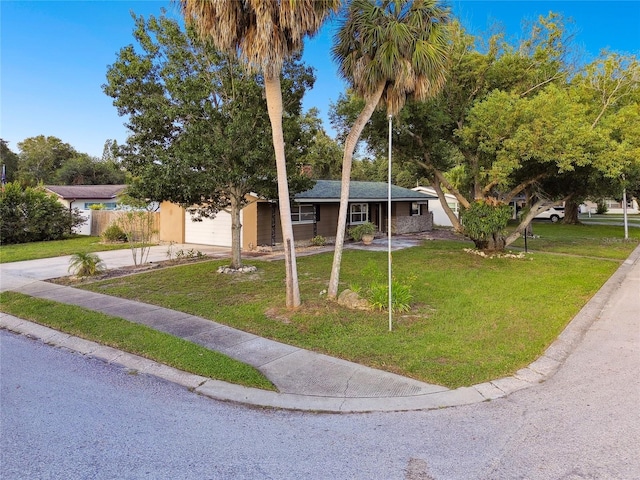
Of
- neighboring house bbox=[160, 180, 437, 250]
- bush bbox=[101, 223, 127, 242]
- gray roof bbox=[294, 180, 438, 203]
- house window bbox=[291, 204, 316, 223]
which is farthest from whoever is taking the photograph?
bush bbox=[101, 223, 127, 242]

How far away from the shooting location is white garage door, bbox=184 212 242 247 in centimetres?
1912

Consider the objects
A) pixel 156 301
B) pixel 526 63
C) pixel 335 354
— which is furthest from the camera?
pixel 526 63

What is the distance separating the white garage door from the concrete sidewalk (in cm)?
1038

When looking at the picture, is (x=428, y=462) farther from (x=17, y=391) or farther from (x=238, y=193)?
(x=238, y=193)

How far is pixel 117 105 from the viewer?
1053 cm

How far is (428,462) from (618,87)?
1714cm

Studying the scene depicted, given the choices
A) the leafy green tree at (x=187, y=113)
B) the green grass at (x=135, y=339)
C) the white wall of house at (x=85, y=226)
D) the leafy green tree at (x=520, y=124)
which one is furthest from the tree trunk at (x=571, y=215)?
the white wall of house at (x=85, y=226)

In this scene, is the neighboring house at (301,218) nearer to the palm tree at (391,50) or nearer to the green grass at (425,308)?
the green grass at (425,308)

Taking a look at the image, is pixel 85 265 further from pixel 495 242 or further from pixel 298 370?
pixel 495 242

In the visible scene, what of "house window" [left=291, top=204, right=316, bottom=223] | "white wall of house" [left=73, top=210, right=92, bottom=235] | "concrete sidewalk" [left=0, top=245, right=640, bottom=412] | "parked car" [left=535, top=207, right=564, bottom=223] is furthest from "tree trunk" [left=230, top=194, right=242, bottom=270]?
"parked car" [left=535, top=207, right=564, bottom=223]

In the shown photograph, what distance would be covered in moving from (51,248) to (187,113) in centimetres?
1247

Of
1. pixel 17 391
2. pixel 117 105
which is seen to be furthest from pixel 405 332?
pixel 117 105

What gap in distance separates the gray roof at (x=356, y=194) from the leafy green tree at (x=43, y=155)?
147 feet

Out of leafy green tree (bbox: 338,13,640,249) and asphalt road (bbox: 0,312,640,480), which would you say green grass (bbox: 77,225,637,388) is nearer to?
asphalt road (bbox: 0,312,640,480)
